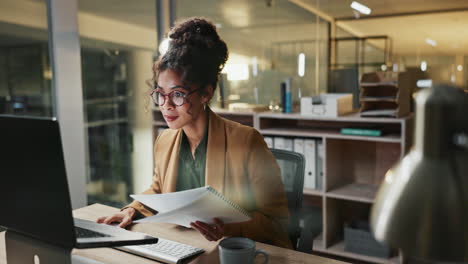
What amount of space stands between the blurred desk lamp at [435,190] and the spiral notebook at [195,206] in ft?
1.97

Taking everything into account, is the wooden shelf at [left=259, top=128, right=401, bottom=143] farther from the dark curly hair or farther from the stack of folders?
the dark curly hair

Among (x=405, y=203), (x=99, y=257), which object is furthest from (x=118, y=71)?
(x=405, y=203)

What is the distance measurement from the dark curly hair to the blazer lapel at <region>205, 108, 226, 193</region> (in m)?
0.18

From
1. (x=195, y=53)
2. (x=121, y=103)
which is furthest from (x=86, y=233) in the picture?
(x=121, y=103)

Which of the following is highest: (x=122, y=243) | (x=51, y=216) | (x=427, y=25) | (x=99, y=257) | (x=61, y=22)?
(x=427, y=25)

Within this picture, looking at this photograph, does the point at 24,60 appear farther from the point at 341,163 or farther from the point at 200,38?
the point at 341,163

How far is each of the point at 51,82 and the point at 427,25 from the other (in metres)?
5.52

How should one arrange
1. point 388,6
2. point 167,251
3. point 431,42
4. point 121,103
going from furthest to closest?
point 431,42, point 388,6, point 121,103, point 167,251

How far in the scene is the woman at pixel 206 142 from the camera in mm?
1526

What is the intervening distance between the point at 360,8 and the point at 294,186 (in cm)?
479

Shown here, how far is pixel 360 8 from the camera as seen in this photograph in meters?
5.82

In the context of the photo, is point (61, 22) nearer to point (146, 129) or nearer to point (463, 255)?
point (146, 129)

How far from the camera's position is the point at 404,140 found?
9.00 feet

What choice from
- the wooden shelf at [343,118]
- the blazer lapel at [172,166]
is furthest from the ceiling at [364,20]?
the blazer lapel at [172,166]
